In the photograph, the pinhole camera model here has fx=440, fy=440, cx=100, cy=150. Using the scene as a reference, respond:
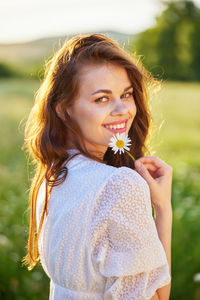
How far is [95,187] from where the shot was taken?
1681 mm

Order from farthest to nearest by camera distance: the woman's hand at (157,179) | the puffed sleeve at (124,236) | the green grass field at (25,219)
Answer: the green grass field at (25,219) → the woman's hand at (157,179) → the puffed sleeve at (124,236)

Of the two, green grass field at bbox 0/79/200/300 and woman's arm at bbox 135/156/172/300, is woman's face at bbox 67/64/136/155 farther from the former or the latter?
green grass field at bbox 0/79/200/300

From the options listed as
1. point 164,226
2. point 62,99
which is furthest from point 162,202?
point 62,99

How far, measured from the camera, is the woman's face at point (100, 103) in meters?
1.93

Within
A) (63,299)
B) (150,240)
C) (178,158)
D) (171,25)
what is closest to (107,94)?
(150,240)

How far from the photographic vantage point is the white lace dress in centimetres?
166

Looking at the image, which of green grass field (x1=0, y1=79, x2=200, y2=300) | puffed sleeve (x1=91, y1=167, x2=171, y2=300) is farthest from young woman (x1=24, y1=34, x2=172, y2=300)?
green grass field (x1=0, y1=79, x2=200, y2=300)

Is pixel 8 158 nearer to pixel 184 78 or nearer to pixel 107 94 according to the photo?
pixel 107 94

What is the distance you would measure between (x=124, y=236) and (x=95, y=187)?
0.22m

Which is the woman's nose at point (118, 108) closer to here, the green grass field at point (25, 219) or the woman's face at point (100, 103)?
the woman's face at point (100, 103)

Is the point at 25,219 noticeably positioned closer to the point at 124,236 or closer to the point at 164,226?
the point at 164,226

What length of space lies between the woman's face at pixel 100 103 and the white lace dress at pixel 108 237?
0.24m

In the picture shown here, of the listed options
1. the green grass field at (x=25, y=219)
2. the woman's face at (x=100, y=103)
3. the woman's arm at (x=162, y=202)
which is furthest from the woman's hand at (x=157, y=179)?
the green grass field at (x=25, y=219)

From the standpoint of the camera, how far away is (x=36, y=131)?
2203mm
